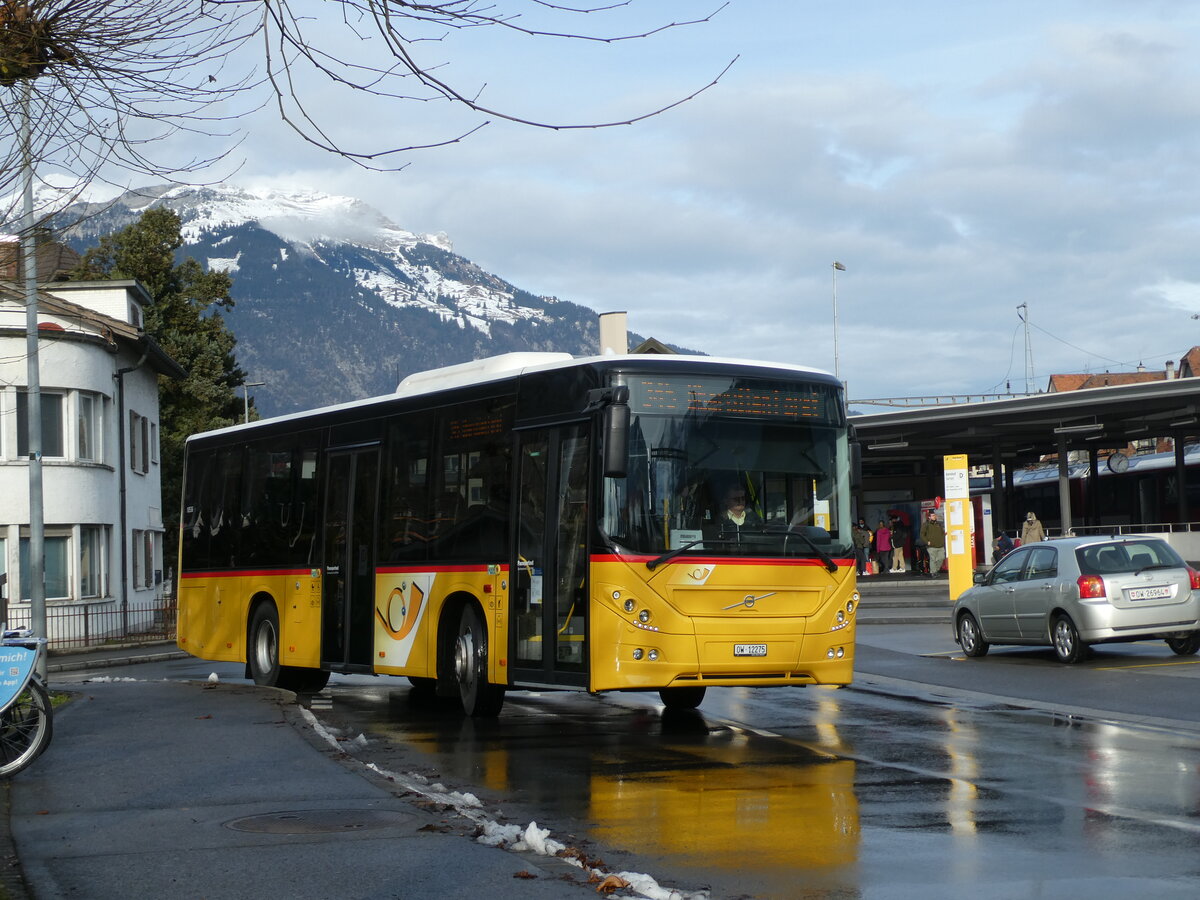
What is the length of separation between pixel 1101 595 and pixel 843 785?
1058 centimetres


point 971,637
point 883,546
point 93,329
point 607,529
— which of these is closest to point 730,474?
point 607,529

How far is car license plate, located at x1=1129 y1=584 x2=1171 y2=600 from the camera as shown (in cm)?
1950

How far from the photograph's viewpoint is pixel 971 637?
2208 cm

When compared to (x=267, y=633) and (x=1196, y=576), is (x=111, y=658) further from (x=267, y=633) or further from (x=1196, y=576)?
(x=1196, y=576)

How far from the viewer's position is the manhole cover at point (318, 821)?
8.32m

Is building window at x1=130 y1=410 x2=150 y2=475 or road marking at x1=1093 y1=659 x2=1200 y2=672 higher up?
building window at x1=130 y1=410 x2=150 y2=475

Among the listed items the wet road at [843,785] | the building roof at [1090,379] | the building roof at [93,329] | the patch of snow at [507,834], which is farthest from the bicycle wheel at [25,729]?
the building roof at [1090,379]

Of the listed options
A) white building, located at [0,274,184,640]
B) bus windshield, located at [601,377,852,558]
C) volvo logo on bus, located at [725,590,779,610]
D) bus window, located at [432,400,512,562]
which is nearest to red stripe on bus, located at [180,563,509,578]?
bus window, located at [432,400,512,562]

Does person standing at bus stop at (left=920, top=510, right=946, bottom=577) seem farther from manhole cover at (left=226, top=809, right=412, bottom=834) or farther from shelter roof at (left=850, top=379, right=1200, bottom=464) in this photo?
manhole cover at (left=226, top=809, right=412, bottom=834)

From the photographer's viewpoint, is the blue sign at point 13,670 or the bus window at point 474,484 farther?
the bus window at point 474,484

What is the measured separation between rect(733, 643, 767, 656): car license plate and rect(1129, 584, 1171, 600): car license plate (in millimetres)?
→ 8313

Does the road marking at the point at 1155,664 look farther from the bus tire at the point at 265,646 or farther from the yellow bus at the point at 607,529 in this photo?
the bus tire at the point at 265,646

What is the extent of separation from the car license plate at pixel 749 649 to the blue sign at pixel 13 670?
534 cm

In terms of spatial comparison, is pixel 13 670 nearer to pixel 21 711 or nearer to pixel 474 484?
pixel 21 711
